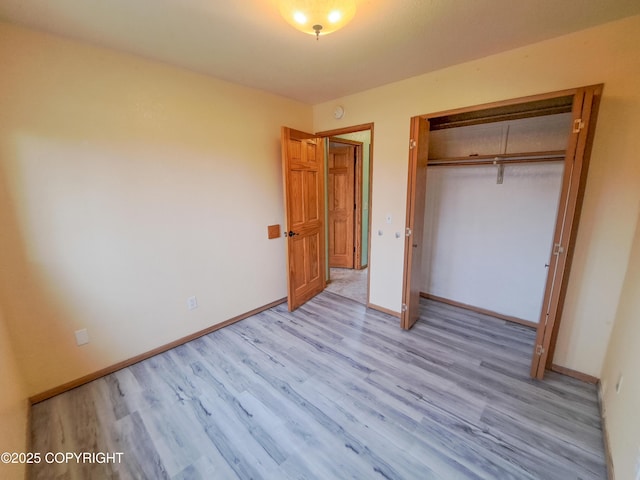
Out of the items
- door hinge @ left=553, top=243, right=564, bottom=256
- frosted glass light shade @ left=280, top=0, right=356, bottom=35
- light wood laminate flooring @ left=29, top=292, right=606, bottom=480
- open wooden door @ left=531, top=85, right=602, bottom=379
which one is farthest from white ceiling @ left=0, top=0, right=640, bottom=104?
light wood laminate flooring @ left=29, top=292, right=606, bottom=480

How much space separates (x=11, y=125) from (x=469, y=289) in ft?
13.7

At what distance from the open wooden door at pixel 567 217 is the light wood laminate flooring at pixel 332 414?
1.14 feet

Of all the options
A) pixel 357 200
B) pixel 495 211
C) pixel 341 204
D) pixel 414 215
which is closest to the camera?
pixel 414 215

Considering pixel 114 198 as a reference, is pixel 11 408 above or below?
below

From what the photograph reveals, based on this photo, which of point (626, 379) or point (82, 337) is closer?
point (626, 379)

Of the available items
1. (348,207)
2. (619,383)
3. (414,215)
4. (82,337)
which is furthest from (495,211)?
(82,337)

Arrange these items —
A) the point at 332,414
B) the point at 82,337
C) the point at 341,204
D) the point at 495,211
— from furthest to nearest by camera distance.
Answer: the point at 341,204
the point at 495,211
the point at 82,337
the point at 332,414

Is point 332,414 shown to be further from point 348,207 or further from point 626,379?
point 348,207

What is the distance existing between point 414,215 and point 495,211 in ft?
3.34

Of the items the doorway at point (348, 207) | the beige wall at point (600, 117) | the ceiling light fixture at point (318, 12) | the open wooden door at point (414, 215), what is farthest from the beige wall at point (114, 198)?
the beige wall at point (600, 117)

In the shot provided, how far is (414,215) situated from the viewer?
254cm

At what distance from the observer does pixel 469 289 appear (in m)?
3.14

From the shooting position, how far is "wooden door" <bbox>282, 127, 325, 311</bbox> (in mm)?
2922

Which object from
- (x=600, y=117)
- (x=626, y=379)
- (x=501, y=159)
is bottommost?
(x=626, y=379)
